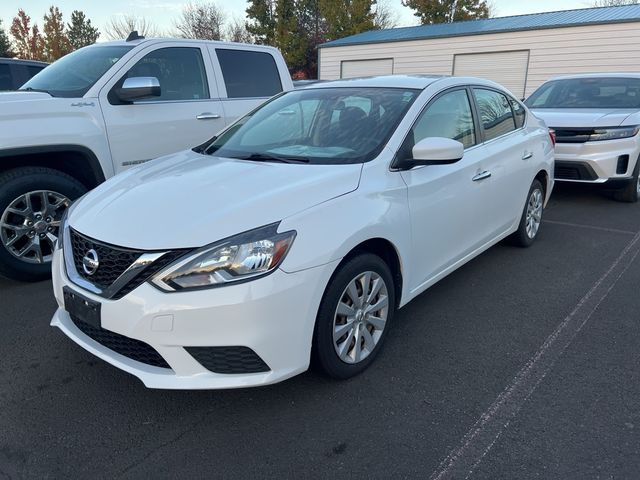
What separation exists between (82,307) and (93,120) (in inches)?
94.1

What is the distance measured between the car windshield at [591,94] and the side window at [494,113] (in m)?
3.66

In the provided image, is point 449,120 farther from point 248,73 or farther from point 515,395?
point 248,73

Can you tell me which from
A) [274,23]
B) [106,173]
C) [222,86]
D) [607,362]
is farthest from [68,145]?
[274,23]

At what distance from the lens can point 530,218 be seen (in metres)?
5.06

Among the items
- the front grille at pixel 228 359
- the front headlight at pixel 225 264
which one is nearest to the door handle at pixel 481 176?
the front headlight at pixel 225 264

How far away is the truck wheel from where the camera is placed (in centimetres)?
396

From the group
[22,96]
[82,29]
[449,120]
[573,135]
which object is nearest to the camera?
[449,120]

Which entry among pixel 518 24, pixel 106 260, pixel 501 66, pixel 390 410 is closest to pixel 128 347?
pixel 106 260

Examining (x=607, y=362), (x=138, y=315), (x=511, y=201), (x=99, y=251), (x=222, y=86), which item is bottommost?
(x=607, y=362)

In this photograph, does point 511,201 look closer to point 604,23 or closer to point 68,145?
point 68,145

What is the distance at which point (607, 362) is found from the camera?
9.95ft

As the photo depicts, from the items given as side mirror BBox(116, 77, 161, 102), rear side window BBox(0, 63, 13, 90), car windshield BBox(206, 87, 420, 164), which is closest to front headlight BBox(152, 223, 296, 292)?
car windshield BBox(206, 87, 420, 164)

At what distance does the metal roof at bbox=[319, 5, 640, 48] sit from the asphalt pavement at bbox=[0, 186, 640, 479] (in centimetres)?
1534

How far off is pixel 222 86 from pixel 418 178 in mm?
3035
